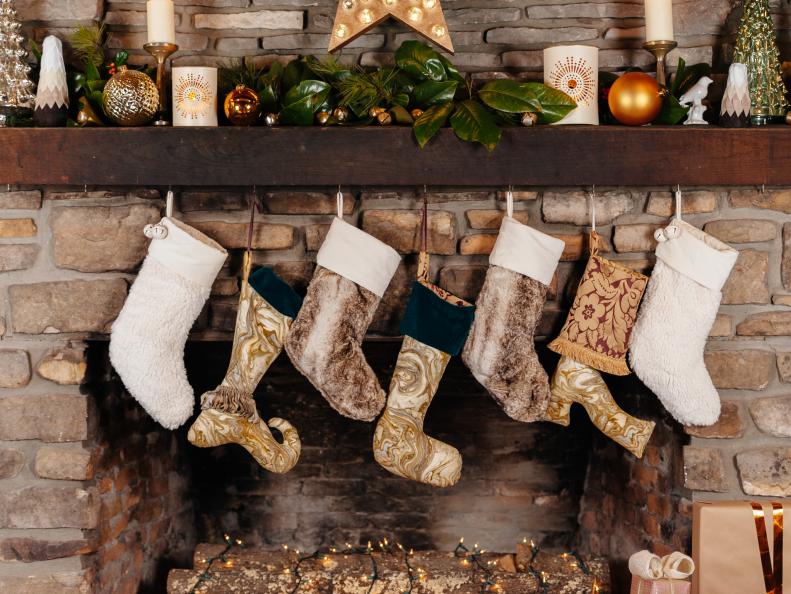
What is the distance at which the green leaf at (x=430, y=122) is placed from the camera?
1999 millimetres

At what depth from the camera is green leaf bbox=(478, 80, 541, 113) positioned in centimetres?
202

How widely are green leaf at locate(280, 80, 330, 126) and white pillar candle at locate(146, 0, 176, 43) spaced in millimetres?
326

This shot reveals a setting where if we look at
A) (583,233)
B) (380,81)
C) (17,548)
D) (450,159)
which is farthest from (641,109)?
(17,548)

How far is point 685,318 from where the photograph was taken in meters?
2.09

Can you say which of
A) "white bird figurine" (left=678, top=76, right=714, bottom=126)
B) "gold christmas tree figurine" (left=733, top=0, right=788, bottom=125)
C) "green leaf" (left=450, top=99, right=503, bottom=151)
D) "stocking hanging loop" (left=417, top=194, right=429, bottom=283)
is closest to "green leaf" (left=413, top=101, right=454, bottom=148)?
"green leaf" (left=450, top=99, right=503, bottom=151)

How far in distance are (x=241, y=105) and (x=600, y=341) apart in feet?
3.50

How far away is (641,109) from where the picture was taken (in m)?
2.04

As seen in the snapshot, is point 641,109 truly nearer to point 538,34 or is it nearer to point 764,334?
point 538,34

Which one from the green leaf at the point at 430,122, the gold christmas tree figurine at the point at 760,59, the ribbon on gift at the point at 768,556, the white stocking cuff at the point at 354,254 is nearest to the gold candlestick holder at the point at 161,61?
the white stocking cuff at the point at 354,254

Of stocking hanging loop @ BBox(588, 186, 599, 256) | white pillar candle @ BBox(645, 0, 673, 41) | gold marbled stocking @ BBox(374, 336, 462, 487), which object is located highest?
white pillar candle @ BBox(645, 0, 673, 41)

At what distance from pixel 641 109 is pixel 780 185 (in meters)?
0.42

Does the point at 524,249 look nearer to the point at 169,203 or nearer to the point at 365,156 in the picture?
the point at 365,156

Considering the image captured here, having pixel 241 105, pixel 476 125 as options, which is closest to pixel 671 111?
pixel 476 125

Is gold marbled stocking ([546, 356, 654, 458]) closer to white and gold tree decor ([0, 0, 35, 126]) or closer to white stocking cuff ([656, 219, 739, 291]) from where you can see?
white stocking cuff ([656, 219, 739, 291])
